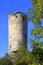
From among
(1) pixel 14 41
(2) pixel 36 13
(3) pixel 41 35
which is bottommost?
(1) pixel 14 41

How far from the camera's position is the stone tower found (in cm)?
6126

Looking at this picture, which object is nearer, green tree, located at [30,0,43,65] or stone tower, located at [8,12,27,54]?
green tree, located at [30,0,43,65]

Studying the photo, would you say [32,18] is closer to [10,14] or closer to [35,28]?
[35,28]

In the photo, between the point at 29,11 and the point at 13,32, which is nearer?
the point at 29,11

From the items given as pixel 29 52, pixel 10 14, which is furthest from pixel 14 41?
pixel 29 52

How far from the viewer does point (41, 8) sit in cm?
1389

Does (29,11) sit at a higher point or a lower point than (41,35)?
higher

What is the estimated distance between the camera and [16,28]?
6278 cm

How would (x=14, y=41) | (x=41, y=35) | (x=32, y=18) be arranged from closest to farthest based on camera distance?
(x=41, y=35) → (x=32, y=18) → (x=14, y=41)

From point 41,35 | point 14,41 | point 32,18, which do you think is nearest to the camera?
point 41,35

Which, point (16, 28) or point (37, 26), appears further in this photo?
point (16, 28)

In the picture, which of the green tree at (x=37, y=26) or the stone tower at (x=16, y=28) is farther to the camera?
the stone tower at (x=16, y=28)

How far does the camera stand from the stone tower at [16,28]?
6126 cm

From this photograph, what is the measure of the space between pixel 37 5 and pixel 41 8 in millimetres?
468
